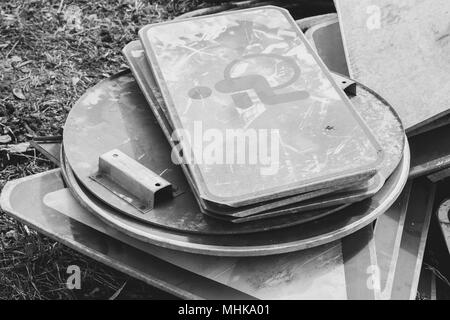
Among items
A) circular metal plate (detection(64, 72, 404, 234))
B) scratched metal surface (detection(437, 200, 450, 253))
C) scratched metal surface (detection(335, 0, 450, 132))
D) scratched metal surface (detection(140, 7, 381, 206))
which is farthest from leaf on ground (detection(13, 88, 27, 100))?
scratched metal surface (detection(437, 200, 450, 253))

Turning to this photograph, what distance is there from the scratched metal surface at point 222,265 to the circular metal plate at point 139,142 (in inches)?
4.6

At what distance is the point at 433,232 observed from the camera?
8.04 feet

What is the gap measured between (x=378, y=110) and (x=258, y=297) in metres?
0.91

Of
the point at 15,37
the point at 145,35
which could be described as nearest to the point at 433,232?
the point at 145,35

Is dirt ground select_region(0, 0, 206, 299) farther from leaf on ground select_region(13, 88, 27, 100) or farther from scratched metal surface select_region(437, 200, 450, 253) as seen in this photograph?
scratched metal surface select_region(437, 200, 450, 253)

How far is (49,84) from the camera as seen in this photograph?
10.8ft

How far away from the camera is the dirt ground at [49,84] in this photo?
235cm

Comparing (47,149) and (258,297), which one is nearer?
(258,297)

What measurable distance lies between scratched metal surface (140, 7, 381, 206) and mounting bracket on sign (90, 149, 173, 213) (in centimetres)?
15

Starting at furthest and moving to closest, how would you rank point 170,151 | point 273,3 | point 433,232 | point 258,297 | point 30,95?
1. point 273,3
2. point 30,95
3. point 433,232
4. point 170,151
5. point 258,297

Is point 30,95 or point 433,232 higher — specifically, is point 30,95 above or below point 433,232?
above

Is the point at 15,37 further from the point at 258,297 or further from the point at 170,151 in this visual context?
the point at 258,297

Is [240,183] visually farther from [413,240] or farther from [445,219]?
[445,219]

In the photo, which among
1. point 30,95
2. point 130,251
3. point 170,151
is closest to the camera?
point 130,251
